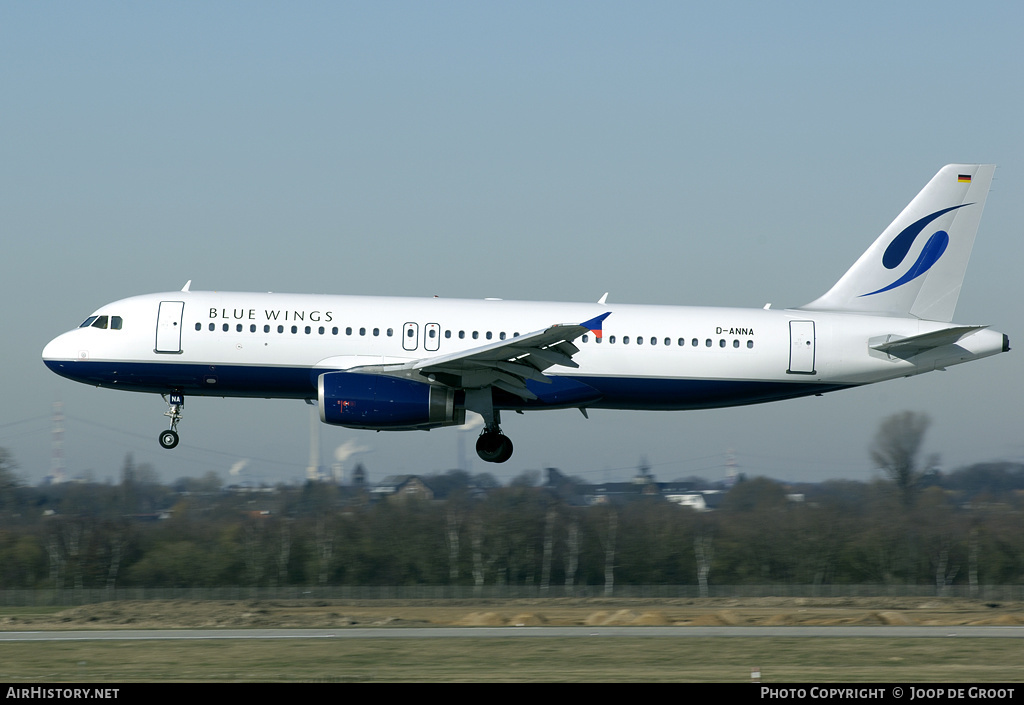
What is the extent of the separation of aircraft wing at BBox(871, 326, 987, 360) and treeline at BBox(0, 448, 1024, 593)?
21.2 m

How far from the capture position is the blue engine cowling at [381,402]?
26.0 meters

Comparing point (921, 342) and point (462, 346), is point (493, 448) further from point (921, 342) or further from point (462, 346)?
point (921, 342)

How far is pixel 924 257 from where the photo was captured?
30.4m

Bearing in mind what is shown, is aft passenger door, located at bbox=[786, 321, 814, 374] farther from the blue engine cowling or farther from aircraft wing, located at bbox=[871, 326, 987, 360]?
the blue engine cowling

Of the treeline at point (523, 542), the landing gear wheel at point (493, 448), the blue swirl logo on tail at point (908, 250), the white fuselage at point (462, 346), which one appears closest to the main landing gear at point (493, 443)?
the landing gear wheel at point (493, 448)

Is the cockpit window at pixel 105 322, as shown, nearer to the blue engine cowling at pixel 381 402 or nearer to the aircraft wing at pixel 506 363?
the blue engine cowling at pixel 381 402

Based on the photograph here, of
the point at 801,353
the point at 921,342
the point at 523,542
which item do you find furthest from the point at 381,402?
the point at 523,542

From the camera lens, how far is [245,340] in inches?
1070

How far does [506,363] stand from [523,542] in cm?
2462

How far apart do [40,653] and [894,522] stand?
35802 millimetres

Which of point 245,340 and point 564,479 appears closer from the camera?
point 245,340

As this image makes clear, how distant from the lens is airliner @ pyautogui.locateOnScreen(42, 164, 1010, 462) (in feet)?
87.0

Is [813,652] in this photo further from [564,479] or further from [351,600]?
[564,479]

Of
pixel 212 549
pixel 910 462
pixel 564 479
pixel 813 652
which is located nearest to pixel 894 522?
pixel 910 462
